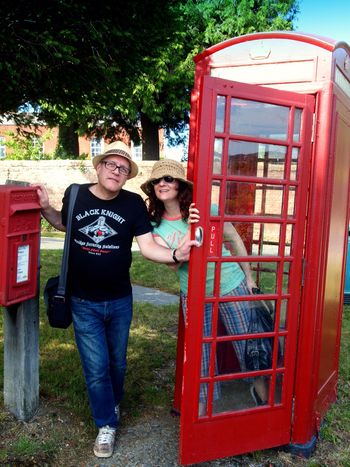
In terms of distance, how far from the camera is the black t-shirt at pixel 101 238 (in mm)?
3059

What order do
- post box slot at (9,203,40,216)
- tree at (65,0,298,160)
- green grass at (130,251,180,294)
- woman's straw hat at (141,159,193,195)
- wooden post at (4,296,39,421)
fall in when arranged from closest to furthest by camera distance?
post box slot at (9,203,40,216) < woman's straw hat at (141,159,193,195) < wooden post at (4,296,39,421) < green grass at (130,251,180,294) < tree at (65,0,298,160)

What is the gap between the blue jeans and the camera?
10.3 feet

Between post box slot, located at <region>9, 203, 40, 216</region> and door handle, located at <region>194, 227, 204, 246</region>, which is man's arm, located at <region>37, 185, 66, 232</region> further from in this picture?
door handle, located at <region>194, 227, 204, 246</region>

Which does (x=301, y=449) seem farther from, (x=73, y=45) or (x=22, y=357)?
(x=73, y=45)

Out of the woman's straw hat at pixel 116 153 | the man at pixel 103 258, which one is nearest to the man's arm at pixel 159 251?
the man at pixel 103 258

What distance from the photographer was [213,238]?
9.24 feet

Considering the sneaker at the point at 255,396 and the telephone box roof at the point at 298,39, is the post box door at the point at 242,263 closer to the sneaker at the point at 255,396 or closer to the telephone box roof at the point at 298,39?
the sneaker at the point at 255,396

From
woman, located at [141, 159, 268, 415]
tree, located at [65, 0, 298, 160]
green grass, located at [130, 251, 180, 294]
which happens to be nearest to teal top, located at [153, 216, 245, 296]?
woman, located at [141, 159, 268, 415]

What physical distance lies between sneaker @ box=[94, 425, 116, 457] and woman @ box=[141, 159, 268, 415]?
680 mm

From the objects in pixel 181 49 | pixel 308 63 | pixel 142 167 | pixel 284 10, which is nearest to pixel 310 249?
pixel 308 63

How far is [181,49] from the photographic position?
58.1 ft

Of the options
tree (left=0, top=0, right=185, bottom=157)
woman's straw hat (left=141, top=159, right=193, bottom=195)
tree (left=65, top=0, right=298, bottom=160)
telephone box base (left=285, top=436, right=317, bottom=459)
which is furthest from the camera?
tree (left=65, top=0, right=298, bottom=160)

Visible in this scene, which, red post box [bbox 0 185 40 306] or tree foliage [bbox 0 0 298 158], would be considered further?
tree foliage [bbox 0 0 298 158]

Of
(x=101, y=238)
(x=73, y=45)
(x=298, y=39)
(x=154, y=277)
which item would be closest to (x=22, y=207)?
(x=101, y=238)
